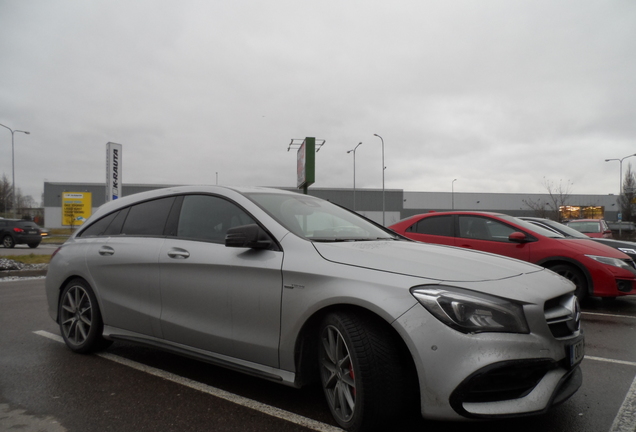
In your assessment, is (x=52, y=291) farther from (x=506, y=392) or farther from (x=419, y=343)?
(x=506, y=392)

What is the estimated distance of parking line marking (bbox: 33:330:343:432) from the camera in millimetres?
2771

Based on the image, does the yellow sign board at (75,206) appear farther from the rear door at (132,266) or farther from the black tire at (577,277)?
the black tire at (577,277)

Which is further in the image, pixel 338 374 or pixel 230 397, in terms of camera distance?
pixel 230 397

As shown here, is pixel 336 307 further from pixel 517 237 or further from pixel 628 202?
pixel 628 202

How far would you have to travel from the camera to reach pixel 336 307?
2666 mm

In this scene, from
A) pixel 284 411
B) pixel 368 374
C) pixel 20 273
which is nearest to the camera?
pixel 368 374

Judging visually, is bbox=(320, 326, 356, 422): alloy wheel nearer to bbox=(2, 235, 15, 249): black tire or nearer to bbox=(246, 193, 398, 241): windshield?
bbox=(246, 193, 398, 241): windshield

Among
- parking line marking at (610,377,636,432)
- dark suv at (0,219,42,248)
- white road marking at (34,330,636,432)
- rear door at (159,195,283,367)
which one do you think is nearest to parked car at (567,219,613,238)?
white road marking at (34,330,636,432)

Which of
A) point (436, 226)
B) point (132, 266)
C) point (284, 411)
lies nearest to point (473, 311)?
point (284, 411)

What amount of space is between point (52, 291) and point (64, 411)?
79.5 inches

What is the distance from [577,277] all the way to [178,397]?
19.4 feet

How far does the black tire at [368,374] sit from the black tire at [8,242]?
24.1 metres

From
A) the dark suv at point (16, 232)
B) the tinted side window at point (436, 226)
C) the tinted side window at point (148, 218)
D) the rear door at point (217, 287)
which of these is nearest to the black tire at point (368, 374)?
the rear door at point (217, 287)

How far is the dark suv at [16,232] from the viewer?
21.8 m
